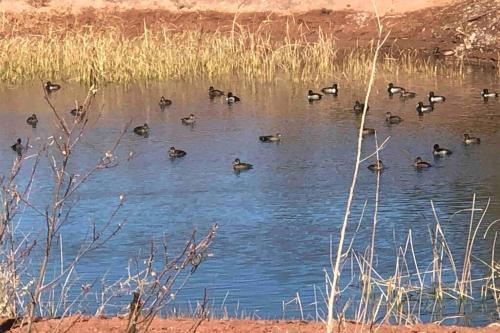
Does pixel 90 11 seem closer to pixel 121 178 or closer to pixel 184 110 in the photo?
pixel 184 110

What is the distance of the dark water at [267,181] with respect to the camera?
12.4 meters

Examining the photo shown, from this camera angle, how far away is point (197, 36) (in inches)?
1259

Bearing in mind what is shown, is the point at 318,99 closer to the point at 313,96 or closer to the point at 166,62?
the point at 313,96

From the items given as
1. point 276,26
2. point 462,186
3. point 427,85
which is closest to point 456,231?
point 462,186

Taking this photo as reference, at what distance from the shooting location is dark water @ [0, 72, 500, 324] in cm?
1236

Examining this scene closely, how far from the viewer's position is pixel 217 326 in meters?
7.82

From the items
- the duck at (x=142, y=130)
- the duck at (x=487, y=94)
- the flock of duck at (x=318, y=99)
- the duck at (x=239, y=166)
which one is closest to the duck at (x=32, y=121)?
the flock of duck at (x=318, y=99)

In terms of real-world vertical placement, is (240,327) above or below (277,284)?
above

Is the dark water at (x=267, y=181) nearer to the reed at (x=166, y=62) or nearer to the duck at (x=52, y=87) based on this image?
the duck at (x=52, y=87)

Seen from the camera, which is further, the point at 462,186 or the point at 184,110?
the point at 184,110

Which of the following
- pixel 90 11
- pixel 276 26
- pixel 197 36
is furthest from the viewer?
pixel 90 11

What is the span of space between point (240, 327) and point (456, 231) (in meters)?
6.52

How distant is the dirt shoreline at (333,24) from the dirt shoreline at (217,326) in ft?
79.3

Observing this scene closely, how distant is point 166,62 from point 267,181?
38.2 ft
